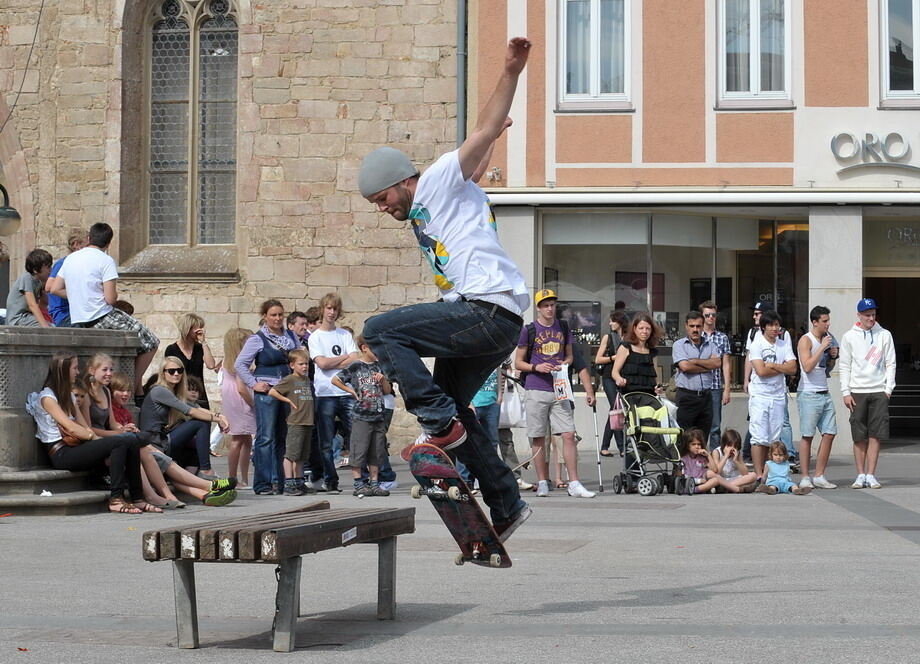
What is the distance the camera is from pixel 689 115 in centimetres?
2089

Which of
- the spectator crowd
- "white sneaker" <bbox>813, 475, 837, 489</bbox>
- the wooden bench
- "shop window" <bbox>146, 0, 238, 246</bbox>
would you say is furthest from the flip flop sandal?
"shop window" <bbox>146, 0, 238, 246</bbox>

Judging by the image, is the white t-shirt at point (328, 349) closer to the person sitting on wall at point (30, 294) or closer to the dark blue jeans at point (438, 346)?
the person sitting on wall at point (30, 294)

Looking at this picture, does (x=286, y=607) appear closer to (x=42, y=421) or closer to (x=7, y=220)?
(x=42, y=421)

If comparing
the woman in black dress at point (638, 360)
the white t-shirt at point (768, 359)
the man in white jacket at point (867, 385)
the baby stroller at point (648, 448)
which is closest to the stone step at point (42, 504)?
the baby stroller at point (648, 448)

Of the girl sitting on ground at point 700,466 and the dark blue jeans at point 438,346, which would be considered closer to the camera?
the dark blue jeans at point 438,346

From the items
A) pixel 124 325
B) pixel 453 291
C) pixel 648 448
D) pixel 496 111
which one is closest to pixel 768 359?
pixel 648 448

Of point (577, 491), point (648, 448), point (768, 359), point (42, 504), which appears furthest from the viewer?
point (768, 359)

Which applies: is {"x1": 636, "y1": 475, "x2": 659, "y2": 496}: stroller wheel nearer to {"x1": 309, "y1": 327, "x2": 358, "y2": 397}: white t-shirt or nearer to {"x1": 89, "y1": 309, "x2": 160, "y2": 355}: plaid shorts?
{"x1": 309, "y1": 327, "x2": 358, "y2": 397}: white t-shirt

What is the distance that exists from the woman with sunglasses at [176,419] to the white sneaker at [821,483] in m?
5.89

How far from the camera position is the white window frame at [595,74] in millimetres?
21031

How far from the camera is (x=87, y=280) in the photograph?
12930 millimetres

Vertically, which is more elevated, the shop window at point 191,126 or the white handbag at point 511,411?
the shop window at point 191,126

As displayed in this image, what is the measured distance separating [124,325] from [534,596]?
7.21 metres

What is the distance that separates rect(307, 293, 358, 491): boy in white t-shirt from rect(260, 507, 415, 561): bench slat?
307 inches
